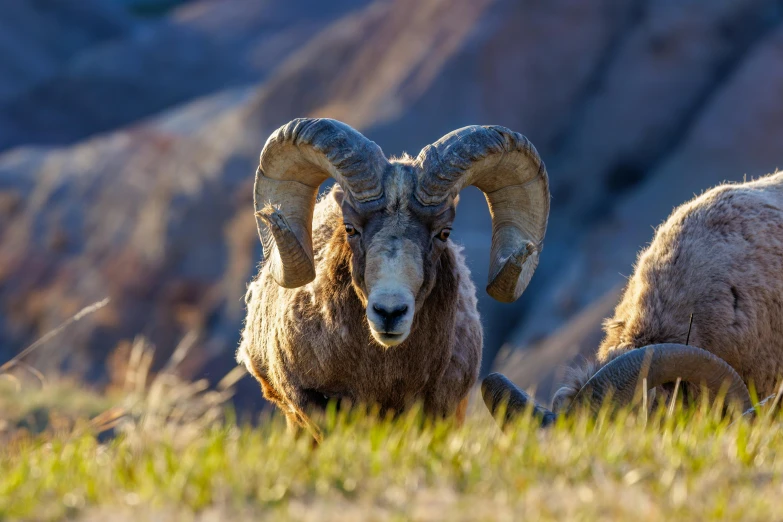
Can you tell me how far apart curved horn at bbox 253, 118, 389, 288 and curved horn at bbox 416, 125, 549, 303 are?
367 millimetres

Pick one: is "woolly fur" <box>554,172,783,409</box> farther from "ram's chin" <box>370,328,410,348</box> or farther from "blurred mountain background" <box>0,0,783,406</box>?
"blurred mountain background" <box>0,0,783,406</box>

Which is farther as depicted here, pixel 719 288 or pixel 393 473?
pixel 719 288

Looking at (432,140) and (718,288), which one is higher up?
(432,140)

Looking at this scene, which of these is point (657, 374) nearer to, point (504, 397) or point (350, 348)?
point (504, 397)

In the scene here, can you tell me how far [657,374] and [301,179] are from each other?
2692mm

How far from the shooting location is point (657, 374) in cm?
639

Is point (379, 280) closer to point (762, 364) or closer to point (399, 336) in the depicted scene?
point (399, 336)

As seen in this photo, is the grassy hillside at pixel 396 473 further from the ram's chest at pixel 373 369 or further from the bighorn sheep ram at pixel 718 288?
the bighorn sheep ram at pixel 718 288

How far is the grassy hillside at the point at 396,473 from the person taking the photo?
3.61 meters

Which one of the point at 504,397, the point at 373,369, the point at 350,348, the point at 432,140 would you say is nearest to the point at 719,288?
the point at 504,397

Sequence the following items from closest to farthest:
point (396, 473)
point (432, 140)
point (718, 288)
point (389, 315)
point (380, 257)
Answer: point (396, 473) → point (389, 315) → point (380, 257) → point (718, 288) → point (432, 140)

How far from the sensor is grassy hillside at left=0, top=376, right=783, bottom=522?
142 inches

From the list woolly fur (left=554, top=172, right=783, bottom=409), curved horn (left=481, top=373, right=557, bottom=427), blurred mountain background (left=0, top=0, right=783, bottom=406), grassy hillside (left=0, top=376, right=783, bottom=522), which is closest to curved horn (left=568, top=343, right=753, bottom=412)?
curved horn (left=481, top=373, right=557, bottom=427)

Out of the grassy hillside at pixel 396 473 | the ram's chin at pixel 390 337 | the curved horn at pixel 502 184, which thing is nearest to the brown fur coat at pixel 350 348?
the curved horn at pixel 502 184
